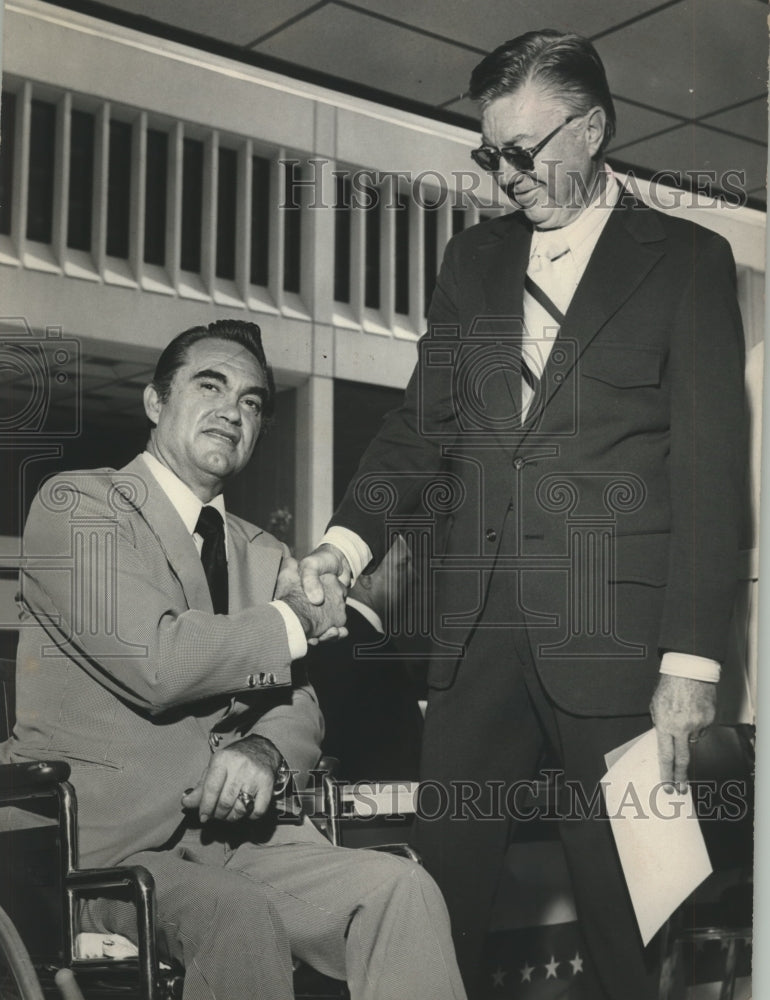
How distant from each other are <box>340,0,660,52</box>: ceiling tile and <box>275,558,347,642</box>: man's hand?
100 cm

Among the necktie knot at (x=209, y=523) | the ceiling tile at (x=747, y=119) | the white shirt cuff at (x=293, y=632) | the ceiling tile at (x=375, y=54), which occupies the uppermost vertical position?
the ceiling tile at (x=375, y=54)

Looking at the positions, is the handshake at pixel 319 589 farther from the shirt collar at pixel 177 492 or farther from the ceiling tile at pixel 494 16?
the ceiling tile at pixel 494 16

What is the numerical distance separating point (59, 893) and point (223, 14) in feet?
4.99

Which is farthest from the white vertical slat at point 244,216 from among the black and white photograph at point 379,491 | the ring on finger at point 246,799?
the ring on finger at point 246,799

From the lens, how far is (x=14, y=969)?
1.94 metres

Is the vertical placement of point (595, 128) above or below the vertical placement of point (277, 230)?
above

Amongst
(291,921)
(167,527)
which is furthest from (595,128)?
(291,921)

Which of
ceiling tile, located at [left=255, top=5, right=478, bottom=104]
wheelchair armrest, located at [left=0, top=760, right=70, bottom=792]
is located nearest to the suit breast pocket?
ceiling tile, located at [left=255, top=5, right=478, bottom=104]

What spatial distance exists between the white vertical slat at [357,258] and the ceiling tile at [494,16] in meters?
0.34

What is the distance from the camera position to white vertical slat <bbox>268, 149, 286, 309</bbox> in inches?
84.0

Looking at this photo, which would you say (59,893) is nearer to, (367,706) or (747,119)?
(367,706)

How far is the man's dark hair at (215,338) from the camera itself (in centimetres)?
204

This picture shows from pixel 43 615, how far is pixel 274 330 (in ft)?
2.05

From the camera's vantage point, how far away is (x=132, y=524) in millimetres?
2012
